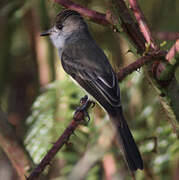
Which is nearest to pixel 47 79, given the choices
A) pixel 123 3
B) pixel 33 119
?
pixel 33 119

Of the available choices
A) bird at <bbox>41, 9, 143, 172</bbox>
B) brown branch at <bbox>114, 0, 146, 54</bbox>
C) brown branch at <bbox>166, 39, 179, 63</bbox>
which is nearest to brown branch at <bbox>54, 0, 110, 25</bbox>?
brown branch at <bbox>114, 0, 146, 54</bbox>

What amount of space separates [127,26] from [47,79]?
6.23ft

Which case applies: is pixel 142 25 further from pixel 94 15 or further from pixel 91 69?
pixel 91 69

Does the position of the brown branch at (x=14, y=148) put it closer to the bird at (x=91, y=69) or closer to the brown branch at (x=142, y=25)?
the bird at (x=91, y=69)

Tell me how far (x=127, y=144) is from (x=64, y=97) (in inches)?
37.4

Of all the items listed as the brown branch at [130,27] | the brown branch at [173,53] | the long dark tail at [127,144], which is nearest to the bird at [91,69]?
the long dark tail at [127,144]

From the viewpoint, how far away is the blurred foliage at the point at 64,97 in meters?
2.66

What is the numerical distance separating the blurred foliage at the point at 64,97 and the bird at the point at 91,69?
0.43ft

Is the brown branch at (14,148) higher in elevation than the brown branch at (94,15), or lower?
lower

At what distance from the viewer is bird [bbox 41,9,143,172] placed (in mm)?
2162

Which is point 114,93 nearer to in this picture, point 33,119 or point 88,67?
point 88,67

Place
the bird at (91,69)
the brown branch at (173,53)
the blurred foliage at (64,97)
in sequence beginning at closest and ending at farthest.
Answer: the brown branch at (173,53) < the bird at (91,69) < the blurred foliage at (64,97)

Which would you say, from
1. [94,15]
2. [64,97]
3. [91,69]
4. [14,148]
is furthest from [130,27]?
[64,97]

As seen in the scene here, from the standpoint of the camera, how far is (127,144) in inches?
84.0
